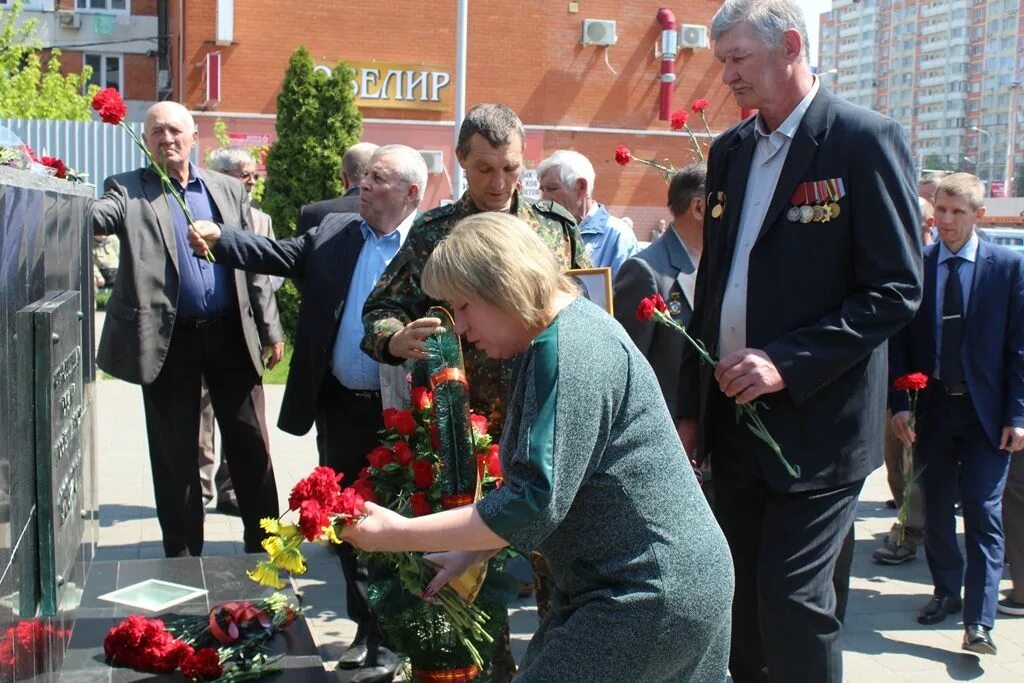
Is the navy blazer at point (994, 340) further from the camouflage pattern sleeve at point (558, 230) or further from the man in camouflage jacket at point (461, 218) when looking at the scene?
the man in camouflage jacket at point (461, 218)

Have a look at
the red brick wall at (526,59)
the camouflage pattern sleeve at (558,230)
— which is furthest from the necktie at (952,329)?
the red brick wall at (526,59)

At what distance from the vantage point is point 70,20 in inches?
1310

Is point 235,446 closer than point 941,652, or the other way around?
point 941,652

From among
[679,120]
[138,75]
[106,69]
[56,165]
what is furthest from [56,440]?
[106,69]

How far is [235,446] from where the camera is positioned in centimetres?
564

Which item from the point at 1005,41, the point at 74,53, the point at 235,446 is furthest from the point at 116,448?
the point at 1005,41

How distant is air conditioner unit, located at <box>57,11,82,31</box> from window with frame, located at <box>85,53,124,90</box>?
0.83m

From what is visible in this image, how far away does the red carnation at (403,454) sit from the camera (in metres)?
3.49

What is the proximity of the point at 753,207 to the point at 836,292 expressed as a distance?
13.8 inches

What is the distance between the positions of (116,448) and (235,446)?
3.73 meters

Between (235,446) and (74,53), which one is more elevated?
(74,53)

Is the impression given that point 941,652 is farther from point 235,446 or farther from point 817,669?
point 235,446

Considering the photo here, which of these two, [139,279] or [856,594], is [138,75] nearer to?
[139,279]

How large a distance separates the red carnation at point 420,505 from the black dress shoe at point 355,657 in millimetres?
1613
